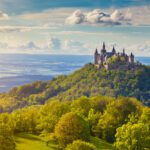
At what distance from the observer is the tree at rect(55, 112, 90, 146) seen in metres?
58.3

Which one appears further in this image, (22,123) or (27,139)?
(22,123)

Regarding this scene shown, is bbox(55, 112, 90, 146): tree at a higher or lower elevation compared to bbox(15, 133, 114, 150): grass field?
higher

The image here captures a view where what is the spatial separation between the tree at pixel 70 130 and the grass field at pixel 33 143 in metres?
2.58

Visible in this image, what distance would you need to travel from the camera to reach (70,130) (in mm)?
58906

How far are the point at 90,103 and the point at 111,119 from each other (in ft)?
41.8

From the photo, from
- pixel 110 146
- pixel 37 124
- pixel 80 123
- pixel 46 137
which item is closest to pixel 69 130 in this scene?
pixel 80 123

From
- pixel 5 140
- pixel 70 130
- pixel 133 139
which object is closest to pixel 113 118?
pixel 70 130

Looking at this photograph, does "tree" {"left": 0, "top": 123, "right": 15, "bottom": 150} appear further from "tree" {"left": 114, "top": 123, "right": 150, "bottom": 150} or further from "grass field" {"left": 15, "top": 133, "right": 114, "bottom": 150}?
"tree" {"left": 114, "top": 123, "right": 150, "bottom": 150}

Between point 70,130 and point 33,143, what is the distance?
23.2 ft

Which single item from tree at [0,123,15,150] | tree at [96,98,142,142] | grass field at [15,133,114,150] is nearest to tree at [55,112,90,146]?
grass field at [15,133,114,150]

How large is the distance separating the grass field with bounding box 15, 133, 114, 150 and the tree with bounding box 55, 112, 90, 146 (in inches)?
101

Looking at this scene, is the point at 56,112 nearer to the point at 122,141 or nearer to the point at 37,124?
the point at 37,124

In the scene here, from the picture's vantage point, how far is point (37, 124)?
246ft

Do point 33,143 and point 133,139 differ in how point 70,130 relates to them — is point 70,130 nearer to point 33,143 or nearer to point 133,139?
point 33,143
